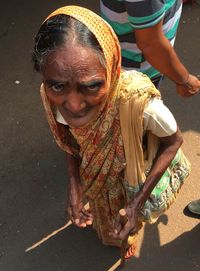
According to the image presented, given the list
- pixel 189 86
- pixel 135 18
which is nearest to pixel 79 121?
pixel 135 18

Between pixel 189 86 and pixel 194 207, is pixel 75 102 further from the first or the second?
pixel 194 207

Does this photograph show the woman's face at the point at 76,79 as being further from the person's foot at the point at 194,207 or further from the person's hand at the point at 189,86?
the person's foot at the point at 194,207

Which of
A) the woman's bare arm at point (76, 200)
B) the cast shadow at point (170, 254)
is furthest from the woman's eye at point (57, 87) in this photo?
the cast shadow at point (170, 254)

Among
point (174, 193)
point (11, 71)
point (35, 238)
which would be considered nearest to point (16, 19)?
point (11, 71)

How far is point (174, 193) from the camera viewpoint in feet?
7.01

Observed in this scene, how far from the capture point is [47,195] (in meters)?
3.01

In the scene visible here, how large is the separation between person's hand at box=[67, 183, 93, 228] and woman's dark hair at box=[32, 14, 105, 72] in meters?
0.77

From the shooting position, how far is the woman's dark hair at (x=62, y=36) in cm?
145

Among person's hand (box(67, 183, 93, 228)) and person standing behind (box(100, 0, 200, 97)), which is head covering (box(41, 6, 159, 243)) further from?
person standing behind (box(100, 0, 200, 97))

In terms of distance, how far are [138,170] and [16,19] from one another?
287cm

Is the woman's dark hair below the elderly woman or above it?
above

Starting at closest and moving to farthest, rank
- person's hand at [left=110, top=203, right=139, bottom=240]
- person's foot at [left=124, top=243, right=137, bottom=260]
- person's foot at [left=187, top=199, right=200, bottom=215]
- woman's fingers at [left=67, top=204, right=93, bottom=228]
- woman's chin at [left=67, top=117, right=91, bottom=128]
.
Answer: woman's chin at [left=67, top=117, right=91, bottom=128]
person's hand at [left=110, top=203, right=139, bottom=240]
woman's fingers at [left=67, top=204, right=93, bottom=228]
person's foot at [left=124, top=243, right=137, bottom=260]
person's foot at [left=187, top=199, right=200, bottom=215]

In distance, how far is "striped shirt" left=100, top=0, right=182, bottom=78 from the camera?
1.66m

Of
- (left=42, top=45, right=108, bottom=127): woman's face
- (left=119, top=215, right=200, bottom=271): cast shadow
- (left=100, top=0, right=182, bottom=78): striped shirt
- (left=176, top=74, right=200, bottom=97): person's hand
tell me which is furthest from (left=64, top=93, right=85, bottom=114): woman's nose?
(left=119, top=215, right=200, bottom=271): cast shadow
